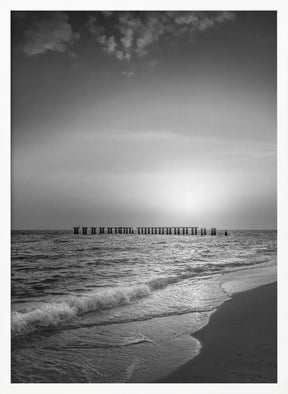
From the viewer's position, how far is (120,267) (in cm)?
701

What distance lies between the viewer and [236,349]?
266 cm

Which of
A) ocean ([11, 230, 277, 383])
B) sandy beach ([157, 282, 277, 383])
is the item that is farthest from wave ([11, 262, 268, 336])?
sandy beach ([157, 282, 277, 383])

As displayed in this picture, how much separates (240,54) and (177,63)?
0.68 m

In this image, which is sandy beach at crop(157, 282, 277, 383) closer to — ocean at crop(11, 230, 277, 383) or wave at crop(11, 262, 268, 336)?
ocean at crop(11, 230, 277, 383)

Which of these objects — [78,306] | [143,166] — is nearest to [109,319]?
[78,306]

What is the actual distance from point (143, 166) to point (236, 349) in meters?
2.48

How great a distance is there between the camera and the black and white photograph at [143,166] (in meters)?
2.63

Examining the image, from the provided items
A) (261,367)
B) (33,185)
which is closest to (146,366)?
(261,367)

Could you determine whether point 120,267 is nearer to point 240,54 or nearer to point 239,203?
point 239,203

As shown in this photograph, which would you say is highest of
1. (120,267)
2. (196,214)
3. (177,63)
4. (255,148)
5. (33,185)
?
(177,63)

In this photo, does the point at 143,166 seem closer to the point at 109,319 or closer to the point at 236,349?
the point at 109,319

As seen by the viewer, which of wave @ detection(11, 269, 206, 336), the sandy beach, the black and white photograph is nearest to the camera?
the sandy beach

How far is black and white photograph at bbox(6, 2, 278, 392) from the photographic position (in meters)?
2.63

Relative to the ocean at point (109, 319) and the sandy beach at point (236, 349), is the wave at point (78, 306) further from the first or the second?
the sandy beach at point (236, 349)
